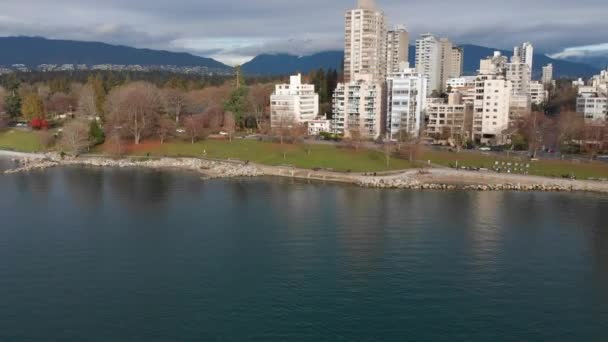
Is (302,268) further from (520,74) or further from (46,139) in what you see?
(520,74)

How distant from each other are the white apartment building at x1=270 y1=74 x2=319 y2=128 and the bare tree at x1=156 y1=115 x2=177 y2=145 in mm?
7664

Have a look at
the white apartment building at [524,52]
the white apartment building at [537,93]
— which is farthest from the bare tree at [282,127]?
the white apartment building at [524,52]

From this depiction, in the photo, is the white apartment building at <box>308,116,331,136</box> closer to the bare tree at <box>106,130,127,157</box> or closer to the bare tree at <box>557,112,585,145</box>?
the bare tree at <box>106,130,127,157</box>

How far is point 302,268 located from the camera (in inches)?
594

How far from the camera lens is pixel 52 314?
12.2 meters

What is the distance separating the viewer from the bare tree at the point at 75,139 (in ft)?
125

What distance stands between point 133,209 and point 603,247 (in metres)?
17.5

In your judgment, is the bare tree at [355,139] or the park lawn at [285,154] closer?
the park lawn at [285,154]

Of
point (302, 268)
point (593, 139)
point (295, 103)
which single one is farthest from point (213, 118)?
point (302, 268)

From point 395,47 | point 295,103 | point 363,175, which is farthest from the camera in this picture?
point 395,47

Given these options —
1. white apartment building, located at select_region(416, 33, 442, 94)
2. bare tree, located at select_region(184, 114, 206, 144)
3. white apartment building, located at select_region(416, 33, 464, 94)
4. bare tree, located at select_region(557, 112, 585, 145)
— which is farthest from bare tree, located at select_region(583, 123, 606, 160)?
white apartment building, located at select_region(416, 33, 442, 94)

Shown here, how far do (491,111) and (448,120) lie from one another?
10.8ft

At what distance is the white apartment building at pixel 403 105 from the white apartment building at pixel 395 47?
2835cm

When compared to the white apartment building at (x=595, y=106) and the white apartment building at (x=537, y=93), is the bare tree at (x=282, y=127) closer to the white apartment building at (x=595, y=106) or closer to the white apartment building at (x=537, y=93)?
the white apartment building at (x=595, y=106)
